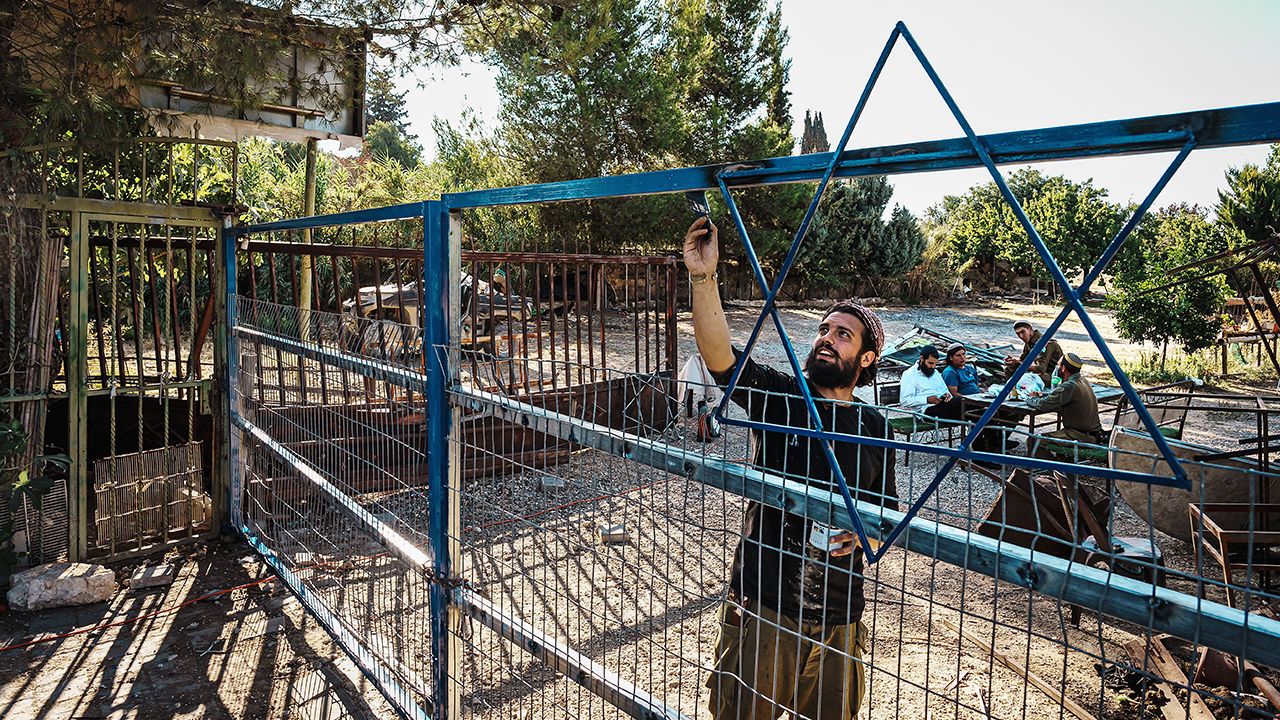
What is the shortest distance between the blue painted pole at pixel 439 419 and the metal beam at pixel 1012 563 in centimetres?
86

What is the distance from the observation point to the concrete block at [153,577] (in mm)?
5027

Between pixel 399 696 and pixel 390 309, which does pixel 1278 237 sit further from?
pixel 390 309

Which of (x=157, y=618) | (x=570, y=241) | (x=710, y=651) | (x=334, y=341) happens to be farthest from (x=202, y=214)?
(x=570, y=241)

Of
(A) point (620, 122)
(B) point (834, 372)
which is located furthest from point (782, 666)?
(A) point (620, 122)

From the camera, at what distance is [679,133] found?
20328 millimetres

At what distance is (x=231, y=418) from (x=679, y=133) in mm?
16321

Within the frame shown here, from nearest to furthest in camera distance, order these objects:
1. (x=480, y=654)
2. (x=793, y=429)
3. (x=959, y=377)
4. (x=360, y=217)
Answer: (x=793, y=429) → (x=480, y=654) → (x=360, y=217) → (x=959, y=377)

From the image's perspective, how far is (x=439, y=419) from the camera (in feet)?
9.54

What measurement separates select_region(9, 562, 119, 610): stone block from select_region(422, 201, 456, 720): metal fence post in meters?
3.14

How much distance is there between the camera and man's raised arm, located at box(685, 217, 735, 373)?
2213 millimetres

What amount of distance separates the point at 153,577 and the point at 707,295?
4488 mm

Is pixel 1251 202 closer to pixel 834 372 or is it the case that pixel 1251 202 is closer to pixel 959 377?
pixel 959 377

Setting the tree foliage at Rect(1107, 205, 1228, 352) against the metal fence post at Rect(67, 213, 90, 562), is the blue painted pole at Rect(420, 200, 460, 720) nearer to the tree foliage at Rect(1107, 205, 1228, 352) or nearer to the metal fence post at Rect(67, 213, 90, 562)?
the metal fence post at Rect(67, 213, 90, 562)

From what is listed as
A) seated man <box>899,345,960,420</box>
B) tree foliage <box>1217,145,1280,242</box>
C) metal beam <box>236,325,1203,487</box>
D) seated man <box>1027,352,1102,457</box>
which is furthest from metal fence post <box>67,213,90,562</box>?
tree foliage <box>1217,145,1280,242</box>
